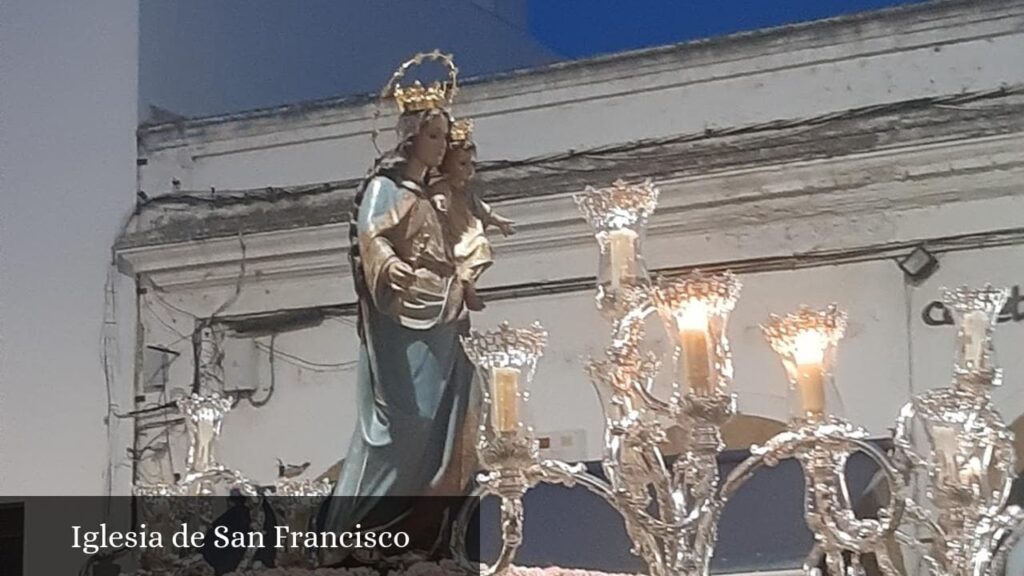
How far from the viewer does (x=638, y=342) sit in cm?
359

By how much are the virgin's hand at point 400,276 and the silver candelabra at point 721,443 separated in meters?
0.62

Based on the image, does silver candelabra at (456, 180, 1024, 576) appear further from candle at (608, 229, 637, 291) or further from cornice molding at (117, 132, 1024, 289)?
cornice molding at (117, 132, 1024, 289)

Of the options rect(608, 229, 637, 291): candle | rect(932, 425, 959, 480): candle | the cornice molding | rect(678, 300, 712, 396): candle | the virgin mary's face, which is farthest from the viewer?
the cornice molding

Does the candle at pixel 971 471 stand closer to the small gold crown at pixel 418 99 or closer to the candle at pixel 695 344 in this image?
the candle at pixel 695 344

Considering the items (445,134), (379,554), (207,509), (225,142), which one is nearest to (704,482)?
(379,554)

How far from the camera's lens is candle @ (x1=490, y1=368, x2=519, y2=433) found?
10.4 feet

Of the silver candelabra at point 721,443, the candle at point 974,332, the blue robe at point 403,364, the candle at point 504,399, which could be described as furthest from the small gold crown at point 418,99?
the candle at point 974,332

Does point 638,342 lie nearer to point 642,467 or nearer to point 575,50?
point 642,467

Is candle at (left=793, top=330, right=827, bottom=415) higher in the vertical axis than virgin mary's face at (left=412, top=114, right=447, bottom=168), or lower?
lower

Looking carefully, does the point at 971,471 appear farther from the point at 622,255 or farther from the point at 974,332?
the point at 622,255

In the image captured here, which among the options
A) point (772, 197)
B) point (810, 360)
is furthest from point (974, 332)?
point (772, 197)

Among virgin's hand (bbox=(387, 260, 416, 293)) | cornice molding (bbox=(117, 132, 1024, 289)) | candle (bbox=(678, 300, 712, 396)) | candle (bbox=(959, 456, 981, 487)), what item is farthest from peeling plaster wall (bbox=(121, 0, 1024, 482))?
candle (bbox=(678, 300, 712, 396))

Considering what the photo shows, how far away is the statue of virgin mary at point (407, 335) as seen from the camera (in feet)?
12.8

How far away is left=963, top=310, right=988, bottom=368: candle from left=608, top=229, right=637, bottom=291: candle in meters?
0.64
